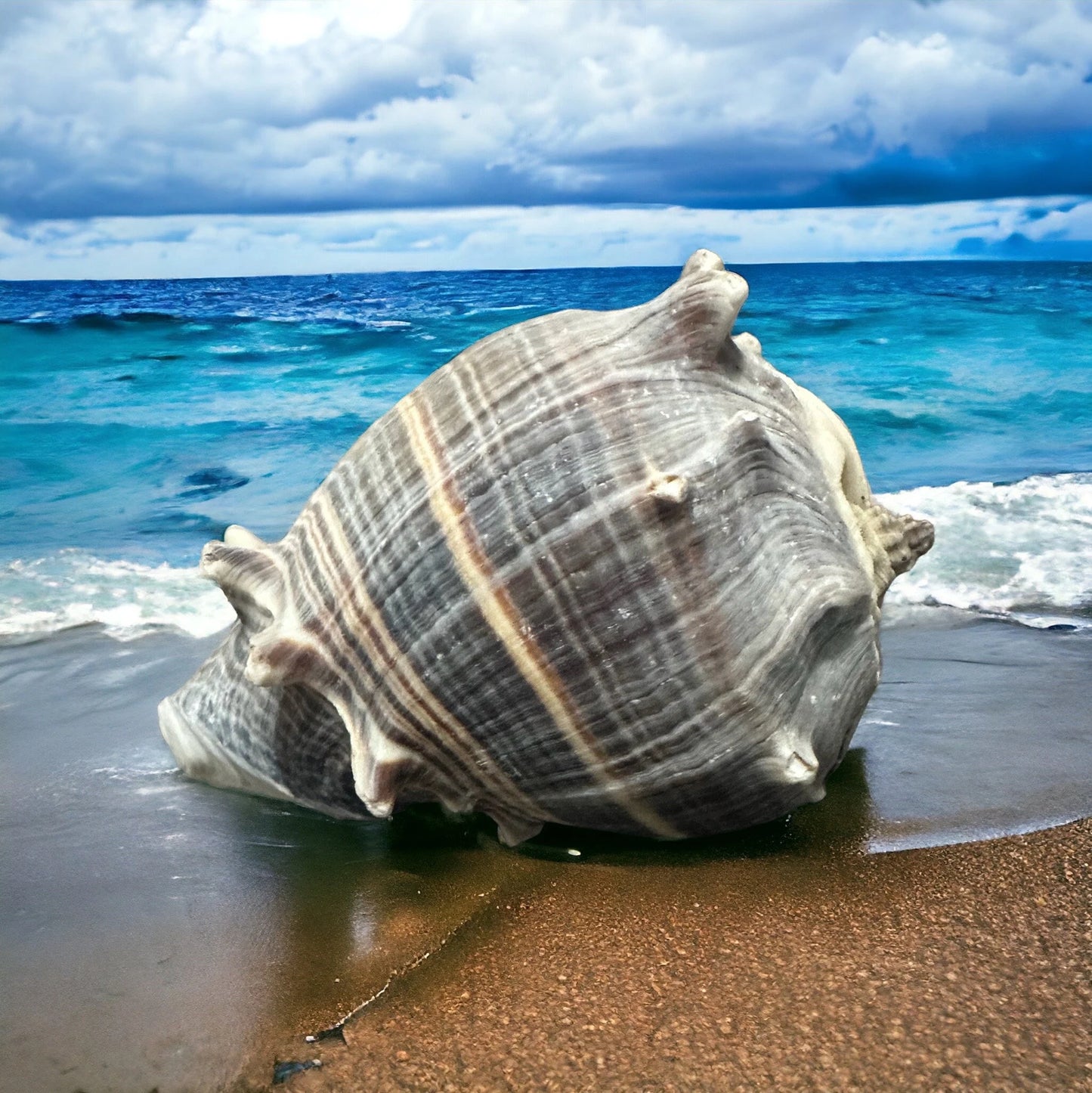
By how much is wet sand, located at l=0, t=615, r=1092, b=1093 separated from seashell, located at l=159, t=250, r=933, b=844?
0.18 metres

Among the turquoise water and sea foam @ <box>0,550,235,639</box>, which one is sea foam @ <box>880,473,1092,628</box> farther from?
sea foam @ <box>0,550,235,639</box>

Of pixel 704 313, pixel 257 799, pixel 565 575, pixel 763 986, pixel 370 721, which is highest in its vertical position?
pixel 704 313

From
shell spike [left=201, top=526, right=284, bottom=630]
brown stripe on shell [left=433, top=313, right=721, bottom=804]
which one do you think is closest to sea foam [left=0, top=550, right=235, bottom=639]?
shell spike [left=201, top=526, right=284, bottom=630]

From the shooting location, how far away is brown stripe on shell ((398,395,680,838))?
2.13 metres

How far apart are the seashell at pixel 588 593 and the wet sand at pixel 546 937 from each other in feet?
0.58

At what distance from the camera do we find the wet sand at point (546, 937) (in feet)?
5.75

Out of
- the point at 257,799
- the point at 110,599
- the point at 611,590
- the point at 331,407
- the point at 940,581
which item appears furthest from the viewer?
the point at 331,407

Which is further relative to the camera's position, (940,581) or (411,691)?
(940,581)

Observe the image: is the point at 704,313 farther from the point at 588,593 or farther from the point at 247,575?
the point at 247,575

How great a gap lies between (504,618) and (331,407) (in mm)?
11186

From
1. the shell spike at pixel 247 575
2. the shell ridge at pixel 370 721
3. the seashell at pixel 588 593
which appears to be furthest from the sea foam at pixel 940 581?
the shell ridge at pixel 370 721

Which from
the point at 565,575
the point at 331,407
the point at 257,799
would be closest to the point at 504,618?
the point at 565,575

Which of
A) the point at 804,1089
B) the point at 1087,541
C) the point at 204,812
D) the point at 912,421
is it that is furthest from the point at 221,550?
the point at 912,421

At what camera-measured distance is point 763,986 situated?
74.7 inches
